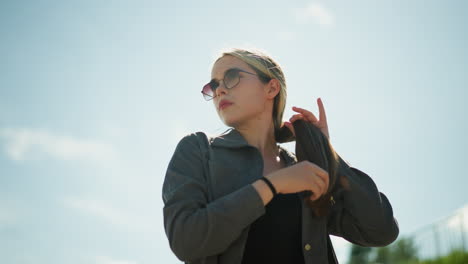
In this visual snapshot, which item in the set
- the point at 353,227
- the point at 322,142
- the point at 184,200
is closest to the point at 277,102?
the point at 322,142

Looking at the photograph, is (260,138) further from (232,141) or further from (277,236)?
(277,236)

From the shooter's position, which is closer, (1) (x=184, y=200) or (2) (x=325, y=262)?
(1) (x=184, y=200)

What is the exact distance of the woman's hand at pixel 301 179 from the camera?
2586 millimetres

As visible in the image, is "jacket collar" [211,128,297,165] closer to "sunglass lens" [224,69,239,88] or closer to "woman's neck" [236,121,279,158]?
"woman's neck" [236,121,279,158]

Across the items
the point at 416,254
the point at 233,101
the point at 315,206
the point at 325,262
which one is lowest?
the point at 416,254

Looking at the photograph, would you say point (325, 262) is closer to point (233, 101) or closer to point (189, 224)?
point (189, 224)

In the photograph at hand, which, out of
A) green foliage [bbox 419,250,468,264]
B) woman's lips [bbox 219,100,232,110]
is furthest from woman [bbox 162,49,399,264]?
green foliage [bbox 419,250,468,264]

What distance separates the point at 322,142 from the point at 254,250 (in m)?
0.92

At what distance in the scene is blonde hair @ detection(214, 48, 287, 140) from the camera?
11.6 feet

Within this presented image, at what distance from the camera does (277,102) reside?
3.75 meters

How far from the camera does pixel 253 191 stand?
249cm

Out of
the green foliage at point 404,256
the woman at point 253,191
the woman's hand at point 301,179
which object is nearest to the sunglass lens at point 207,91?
the woman at point 253,191

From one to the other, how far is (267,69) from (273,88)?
167 mm

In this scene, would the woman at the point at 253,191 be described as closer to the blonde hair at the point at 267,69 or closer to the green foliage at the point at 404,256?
the blonde hair at the point at 267,69
